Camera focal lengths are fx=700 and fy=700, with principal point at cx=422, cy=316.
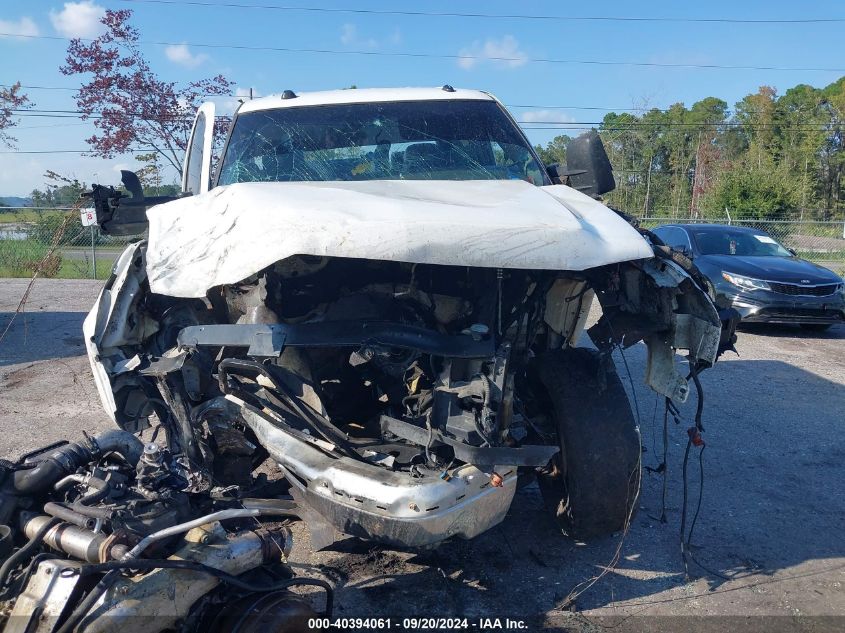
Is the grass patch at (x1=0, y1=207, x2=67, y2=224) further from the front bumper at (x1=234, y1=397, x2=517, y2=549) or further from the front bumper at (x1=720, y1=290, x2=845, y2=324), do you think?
the front bumper at (x1=234, y1=397, x2=517, y2=549)

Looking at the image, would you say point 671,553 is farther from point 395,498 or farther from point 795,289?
point 795,289

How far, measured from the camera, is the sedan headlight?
958 centimetres

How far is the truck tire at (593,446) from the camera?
130 inches

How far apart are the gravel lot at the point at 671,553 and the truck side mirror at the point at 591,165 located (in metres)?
1.87

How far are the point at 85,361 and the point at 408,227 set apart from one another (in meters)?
6.19

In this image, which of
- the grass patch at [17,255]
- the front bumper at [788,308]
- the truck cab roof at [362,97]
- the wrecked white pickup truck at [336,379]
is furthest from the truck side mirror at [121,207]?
the grass patch at [17,255]

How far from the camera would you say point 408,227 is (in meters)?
2.69

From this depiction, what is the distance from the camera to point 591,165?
13.5 ft

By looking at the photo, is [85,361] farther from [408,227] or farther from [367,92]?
[408,227]

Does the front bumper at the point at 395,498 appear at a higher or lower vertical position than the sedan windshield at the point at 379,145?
lower

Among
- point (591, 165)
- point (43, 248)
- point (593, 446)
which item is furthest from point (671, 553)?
point (43, 248)

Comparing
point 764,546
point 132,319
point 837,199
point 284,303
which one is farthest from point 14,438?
point 837,199

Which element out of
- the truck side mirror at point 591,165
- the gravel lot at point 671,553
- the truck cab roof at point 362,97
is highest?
the truck cab roof at point 362,97

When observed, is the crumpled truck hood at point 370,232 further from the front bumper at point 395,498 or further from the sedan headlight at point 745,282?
the sedan headlight at point 745,282
